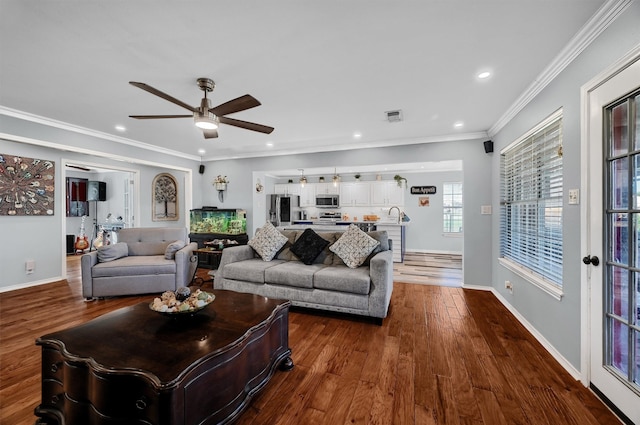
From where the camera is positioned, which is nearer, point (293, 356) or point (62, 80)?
point (293, 356)

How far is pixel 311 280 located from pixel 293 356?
3.02 feet

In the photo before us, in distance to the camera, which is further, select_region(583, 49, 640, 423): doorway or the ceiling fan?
the ceiling fan

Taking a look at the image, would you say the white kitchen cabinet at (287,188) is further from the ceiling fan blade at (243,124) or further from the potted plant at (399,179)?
the ceiling fan blade at (243,124)

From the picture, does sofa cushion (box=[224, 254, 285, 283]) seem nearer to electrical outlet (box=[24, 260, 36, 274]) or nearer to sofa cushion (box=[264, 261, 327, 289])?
sofa cushion (box=[264, 261, 327, 289])

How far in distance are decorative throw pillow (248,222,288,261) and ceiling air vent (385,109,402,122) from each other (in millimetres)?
2145

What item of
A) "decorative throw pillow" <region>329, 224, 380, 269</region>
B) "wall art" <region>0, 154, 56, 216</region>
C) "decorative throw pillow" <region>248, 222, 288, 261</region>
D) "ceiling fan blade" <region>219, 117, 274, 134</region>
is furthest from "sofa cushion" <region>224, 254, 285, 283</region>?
"wall art" <region>0, 154, 56, 216</region>

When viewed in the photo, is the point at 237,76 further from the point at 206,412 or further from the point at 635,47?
the point at 635,47

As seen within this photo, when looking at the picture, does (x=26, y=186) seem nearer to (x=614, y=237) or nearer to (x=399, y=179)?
(x=614, y=237)

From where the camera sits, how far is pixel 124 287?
3498mm

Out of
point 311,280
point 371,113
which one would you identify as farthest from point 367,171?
point 311,280

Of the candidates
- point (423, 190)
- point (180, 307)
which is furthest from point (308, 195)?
point (180, 307)

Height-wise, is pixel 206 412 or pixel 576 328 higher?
pixel 576 328

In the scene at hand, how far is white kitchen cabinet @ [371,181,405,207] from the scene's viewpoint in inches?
279

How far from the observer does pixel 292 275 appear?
119 inches
